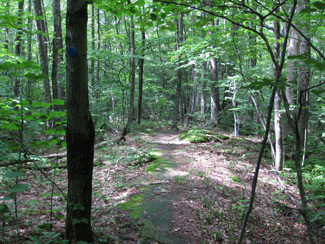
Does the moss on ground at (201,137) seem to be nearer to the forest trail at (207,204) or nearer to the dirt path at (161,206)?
the forest trail at (207,204)

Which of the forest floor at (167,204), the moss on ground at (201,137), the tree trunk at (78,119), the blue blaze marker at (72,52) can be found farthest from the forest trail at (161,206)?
the moss on ground at (201,137)

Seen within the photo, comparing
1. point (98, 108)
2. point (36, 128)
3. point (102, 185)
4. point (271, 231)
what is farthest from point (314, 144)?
point (36, 128)

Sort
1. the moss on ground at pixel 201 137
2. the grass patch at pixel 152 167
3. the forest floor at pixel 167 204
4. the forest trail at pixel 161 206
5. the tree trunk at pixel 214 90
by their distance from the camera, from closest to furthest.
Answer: the forest floor at pixel 167 204
the forest trail at pixel 161 206
the grass patch at pixel 152 167
the moss on ground at pixel 201 137
the tree trunk at pixel 214 90

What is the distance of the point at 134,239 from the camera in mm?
3104

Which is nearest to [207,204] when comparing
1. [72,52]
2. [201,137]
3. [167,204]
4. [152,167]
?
[167,204]

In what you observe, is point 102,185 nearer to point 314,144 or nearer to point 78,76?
point 78,76

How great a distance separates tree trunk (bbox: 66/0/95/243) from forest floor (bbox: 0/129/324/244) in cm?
32

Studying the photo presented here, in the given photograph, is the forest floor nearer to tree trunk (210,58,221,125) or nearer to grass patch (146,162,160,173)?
grass patch (146,162,160,173)

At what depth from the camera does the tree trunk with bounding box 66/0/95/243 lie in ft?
7.13

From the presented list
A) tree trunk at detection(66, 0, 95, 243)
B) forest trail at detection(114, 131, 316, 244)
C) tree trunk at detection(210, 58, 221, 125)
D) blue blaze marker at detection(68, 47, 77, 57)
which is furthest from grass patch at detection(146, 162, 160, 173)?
tree trunk at detection(210, 58, 221, 125)

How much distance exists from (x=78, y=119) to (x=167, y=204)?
2839 millimetres

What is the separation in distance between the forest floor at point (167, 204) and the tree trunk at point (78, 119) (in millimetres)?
316

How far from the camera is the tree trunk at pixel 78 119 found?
2.17 m

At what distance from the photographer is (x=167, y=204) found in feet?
14.1
